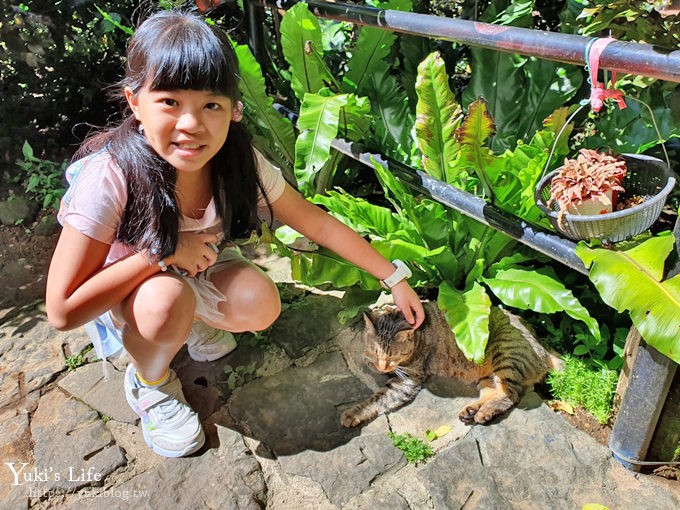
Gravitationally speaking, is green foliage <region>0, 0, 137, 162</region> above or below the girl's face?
below

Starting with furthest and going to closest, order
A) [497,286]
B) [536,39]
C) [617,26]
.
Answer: [497,286], [617,26], [536,39]

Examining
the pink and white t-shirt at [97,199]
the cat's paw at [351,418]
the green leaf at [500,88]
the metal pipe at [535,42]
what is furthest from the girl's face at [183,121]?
the green leaf at [500,88]

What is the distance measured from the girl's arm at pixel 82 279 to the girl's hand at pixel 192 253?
0.11 meters

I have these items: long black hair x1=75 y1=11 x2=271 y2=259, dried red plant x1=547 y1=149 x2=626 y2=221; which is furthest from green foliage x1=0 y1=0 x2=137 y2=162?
dried red plant x1=547 y1=149 x2=626 y2=221

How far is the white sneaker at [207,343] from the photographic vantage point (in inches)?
96.3

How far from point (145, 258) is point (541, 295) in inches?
57.1

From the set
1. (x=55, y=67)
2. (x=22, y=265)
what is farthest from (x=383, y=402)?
(x=55, y=67)

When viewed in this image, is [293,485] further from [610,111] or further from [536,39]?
[610,111]

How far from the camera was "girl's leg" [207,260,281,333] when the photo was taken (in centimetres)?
216

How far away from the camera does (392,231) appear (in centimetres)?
260

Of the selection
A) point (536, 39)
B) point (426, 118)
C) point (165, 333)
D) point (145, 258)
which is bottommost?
point (165, 333)

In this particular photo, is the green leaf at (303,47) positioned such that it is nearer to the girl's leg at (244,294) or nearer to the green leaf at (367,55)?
the green leaf at (367,55)

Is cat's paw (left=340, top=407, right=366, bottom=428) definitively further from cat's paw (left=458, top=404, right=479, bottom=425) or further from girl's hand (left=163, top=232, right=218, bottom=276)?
girl's hand (left=163, top=232, right=218, bottom=276)

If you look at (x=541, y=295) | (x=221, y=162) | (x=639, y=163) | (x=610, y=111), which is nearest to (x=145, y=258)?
(x=221, y=162)
